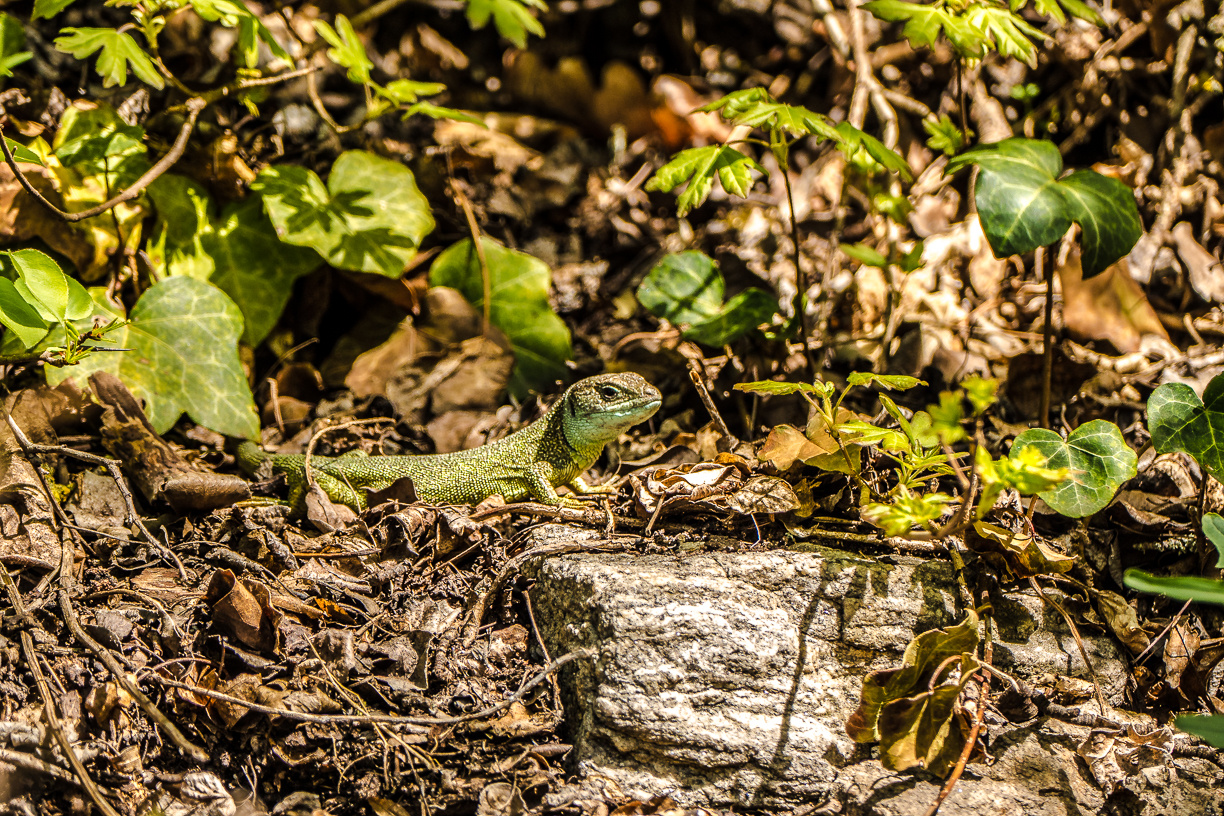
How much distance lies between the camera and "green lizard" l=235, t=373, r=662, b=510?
12.8 feet

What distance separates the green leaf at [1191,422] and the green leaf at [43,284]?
13.6 ft

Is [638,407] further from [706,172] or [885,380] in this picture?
[885,380]

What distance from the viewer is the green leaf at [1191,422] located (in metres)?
2.90

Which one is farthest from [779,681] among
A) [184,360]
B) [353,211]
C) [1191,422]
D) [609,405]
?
[353,211]

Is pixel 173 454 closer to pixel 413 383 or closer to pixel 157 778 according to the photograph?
pixel 413 383

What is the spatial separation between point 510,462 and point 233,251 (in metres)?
2.06

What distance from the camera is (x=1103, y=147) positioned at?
17.3 feet

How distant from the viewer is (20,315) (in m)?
2.92

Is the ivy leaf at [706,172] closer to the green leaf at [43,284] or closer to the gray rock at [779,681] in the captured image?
the gray rock at [779,681]

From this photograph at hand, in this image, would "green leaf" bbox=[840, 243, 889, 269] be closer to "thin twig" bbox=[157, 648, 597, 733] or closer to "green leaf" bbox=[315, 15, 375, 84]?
"thin twig" bbox=[157, 648, 597, 733]

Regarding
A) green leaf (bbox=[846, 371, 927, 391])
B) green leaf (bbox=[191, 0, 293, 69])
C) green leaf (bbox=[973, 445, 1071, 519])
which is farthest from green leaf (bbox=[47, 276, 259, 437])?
green leaf (bbox=[973, 445, 1071, 519])

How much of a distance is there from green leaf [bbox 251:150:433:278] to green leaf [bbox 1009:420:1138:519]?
10.9 feet

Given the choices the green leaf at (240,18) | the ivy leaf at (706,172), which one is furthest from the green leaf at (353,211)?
the ivy leaf at (706,172)

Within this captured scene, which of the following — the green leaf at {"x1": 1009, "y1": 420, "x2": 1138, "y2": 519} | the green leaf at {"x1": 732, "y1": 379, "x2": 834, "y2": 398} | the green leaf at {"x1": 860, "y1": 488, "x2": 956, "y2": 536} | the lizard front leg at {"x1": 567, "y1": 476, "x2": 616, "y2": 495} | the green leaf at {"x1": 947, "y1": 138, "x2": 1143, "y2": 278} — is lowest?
the lizard front leg at {"x1": 567, "y1": 476, "x2": 616, "y2": 495}
